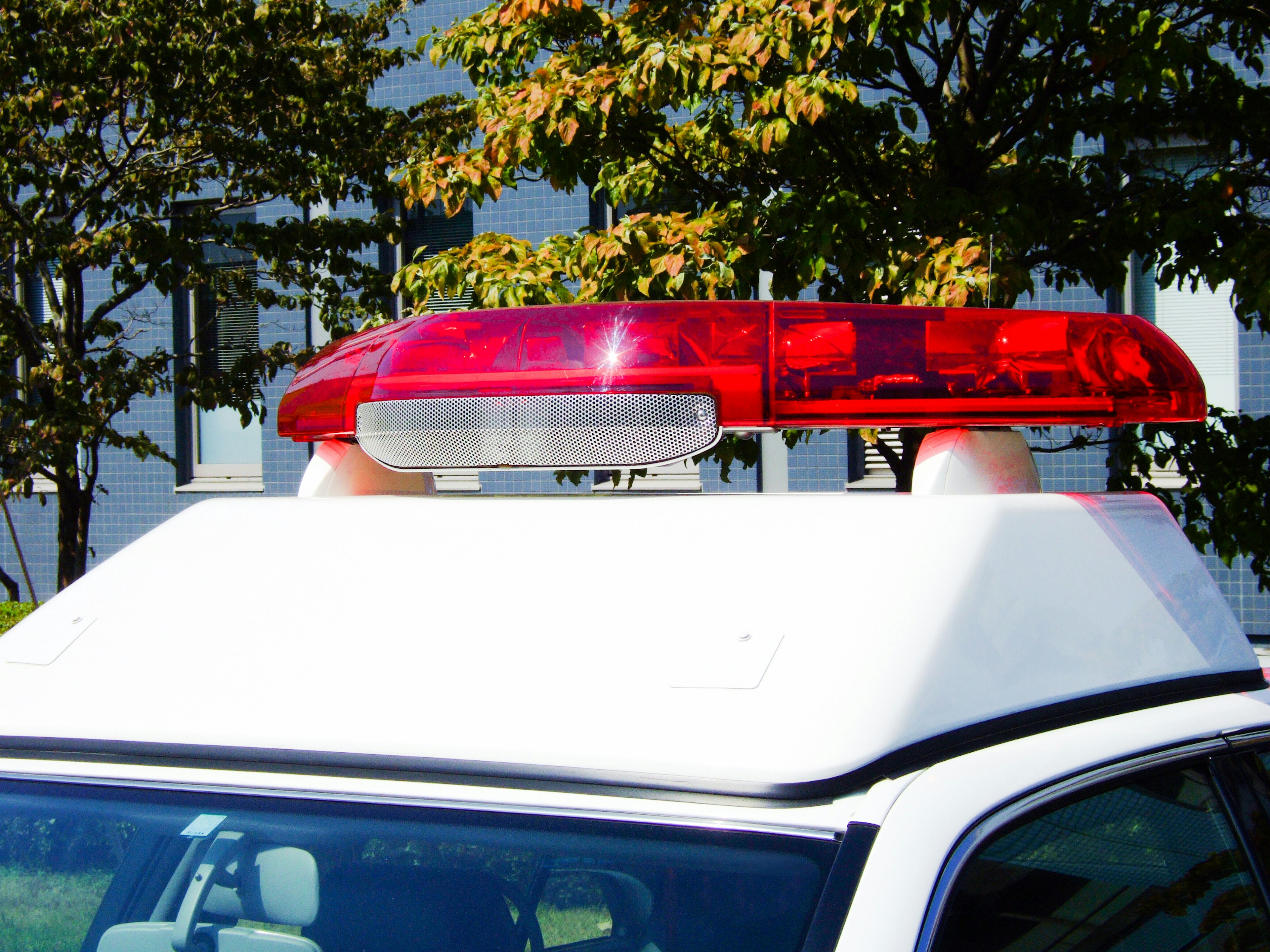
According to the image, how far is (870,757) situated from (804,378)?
61 cm

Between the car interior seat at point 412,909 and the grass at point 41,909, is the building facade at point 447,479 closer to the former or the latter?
the grass at point 41,909

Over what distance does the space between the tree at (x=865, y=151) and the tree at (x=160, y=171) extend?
2638 mm

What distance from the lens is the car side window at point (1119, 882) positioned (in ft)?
4.10

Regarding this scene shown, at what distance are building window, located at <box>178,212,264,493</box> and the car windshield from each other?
1107 cm

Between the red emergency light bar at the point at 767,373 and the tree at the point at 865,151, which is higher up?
the tree at the point at 865,151

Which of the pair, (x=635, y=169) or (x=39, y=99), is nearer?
(x=635, y=169)

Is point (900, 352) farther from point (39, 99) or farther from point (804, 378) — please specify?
point (39, 99)

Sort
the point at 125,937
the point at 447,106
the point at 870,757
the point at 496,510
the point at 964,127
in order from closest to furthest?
the point at 870,757, the point at 496,510, the point at 125,937, the point at 964,127, the point at 447,106

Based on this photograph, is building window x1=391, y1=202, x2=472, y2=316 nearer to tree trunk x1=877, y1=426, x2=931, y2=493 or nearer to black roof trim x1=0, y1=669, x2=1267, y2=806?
tree trunk x1=877, y1=426, x2=931, y2=493

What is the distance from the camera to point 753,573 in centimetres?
142

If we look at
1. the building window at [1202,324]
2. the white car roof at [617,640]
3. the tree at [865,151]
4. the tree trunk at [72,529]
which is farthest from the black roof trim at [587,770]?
the building window at [1202,324]

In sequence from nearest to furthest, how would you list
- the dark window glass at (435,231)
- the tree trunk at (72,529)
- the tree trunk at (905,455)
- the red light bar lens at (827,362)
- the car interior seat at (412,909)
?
1. the car interior seat at (412,909)
2. the red light bar lens at (827,362)
3. the tree trunk at (905,455)
4. the tree trunk at (72,529)
5. the dark window glass at (435,231)

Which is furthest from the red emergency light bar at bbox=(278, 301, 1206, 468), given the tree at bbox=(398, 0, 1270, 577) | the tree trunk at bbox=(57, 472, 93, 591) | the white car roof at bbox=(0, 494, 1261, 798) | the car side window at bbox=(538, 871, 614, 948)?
the tree trunk at bbox=(57, 472, 93, 591)

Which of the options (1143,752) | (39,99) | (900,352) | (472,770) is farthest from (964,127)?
(39,99)
